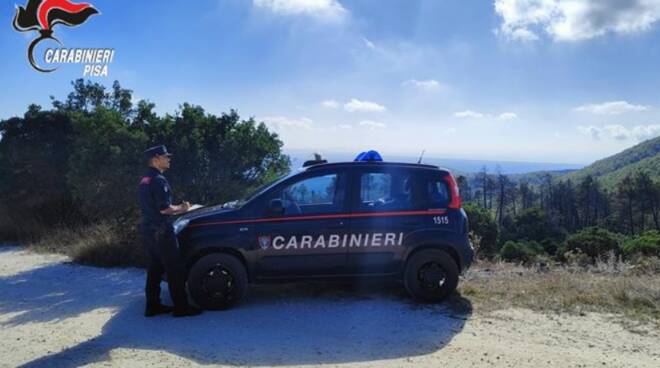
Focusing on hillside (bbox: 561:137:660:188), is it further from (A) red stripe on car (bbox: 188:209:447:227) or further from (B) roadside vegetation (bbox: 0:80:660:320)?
(A) red stripe on car (bbox: 188:209:447:227)

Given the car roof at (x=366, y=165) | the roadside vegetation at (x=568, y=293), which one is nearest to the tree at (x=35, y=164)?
the car roof at (x=366, y=165)

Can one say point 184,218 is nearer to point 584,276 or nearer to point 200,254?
point 200,254

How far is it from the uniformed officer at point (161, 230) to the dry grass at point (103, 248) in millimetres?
3305

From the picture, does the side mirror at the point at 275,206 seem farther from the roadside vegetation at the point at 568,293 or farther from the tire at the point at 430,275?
the roadside vegetation at the point at 568,293

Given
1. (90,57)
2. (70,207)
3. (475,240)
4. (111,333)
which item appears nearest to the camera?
(111,333)

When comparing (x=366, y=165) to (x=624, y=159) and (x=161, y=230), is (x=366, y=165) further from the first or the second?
(x=624, y=159)

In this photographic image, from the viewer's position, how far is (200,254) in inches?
229

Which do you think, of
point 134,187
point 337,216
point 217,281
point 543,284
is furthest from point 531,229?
point 217,281

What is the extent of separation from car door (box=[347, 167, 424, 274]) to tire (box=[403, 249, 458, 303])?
0.21m

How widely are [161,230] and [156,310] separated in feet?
3.43

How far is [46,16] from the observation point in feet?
34.7

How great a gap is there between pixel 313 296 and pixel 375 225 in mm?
1380

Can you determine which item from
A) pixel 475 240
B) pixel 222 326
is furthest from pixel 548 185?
pixel 222 326

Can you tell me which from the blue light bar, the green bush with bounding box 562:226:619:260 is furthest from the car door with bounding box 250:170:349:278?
the green bush with bounding box 562:226:619:260
